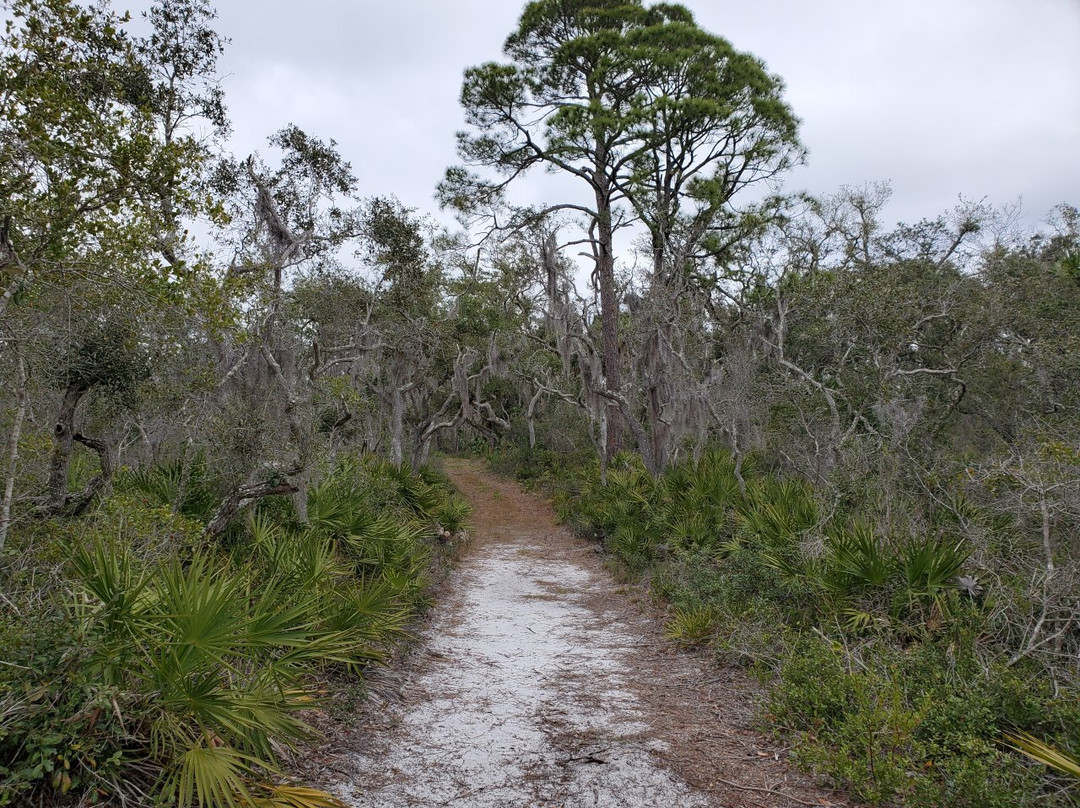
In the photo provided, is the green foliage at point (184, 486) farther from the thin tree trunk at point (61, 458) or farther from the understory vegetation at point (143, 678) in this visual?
the understory vegetation at point (143, 678)

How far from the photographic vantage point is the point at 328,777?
4113 millimetres

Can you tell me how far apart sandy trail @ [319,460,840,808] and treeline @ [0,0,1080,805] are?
0.50 meters

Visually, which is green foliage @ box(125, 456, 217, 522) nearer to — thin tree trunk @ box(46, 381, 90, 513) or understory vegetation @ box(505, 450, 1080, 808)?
thin tree trunk @ box(46, 381, 90, 513)

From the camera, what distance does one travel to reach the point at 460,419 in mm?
20484

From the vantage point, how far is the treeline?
3715 mm

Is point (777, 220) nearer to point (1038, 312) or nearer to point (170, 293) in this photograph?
point (1038, 312)

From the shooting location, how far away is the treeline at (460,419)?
12.2 feet

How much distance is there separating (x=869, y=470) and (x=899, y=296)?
14.7ft

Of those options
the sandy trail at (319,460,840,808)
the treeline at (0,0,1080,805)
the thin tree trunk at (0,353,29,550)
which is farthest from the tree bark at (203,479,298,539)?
the sandy trail at (319,460,840,808)

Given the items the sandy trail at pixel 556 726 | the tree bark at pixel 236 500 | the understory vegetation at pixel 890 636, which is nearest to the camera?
the understory vegetation at pixel 890 636

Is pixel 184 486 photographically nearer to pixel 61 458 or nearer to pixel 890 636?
pixel 61 458

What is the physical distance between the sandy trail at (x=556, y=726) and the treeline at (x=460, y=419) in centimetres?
50

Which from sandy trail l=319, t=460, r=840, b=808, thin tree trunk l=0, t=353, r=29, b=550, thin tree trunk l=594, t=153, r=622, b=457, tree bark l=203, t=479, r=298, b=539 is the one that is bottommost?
sandy trail l=319, t=460, r=840, b=808

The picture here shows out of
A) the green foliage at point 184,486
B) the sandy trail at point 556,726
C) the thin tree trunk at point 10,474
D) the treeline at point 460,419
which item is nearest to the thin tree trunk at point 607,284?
the treeline at point 460,419
